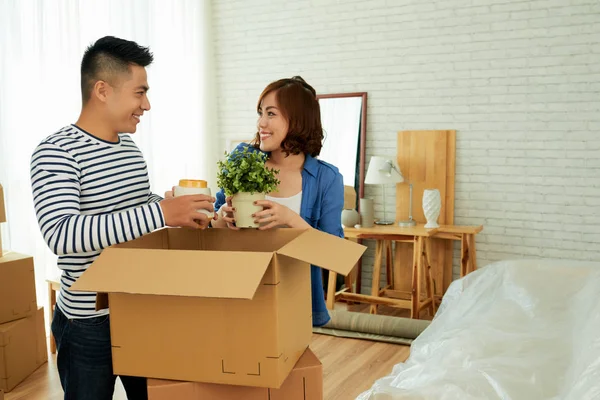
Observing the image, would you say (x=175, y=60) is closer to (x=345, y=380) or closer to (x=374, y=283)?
(x=374, y=283)

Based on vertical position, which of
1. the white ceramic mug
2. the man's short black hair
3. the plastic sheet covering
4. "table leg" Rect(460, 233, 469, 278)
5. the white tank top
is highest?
the man's short black hair

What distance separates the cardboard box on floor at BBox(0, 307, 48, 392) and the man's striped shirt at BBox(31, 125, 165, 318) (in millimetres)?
1990

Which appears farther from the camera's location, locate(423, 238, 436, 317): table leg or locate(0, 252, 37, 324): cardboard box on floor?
locate(423, 238, 436, 317): table leg

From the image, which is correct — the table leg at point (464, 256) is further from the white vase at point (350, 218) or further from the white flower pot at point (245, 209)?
the white flower pot at point (245, 209)

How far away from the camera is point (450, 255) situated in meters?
4.81

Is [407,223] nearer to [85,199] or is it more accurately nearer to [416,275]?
[416,275]

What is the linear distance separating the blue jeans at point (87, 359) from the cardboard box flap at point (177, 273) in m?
0.34

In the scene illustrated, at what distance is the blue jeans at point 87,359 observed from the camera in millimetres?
1424

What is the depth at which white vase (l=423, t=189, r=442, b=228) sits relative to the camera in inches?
176

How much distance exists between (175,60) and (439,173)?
8.30 feet

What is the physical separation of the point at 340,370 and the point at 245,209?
89.7 inches

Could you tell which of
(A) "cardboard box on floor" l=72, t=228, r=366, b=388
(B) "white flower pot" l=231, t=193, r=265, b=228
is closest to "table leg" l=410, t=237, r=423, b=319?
(B) "white flower pot" l=231, t=193, r=265, b=228

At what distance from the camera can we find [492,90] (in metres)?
4.56

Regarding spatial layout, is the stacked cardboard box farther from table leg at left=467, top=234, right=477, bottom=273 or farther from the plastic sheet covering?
table leg at left=467, top=234, right=477, bottom=273
